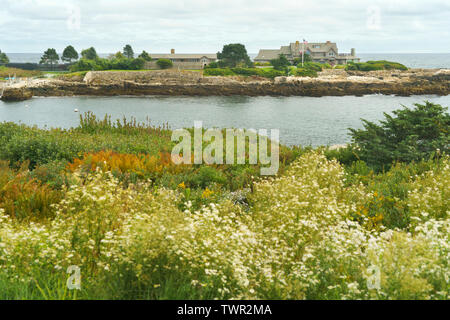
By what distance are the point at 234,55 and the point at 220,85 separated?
19747 mm

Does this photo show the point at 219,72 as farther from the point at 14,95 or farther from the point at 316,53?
the point at 316,53

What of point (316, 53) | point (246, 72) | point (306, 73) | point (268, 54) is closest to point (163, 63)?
point (246, 72)

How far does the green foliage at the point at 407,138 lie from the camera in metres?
11.8

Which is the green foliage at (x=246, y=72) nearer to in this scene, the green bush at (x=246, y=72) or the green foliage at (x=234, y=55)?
the green bush at (x=246, y=72)

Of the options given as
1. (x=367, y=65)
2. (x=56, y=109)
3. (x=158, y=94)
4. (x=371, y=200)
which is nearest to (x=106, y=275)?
(x=371, y=200)

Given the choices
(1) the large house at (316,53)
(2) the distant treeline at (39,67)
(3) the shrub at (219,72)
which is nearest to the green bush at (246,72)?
(3) the shrub at (219,72)

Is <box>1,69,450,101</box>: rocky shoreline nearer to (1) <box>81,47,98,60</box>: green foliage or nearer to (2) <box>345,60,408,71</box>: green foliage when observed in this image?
(2) <box>345,60,408,71</box>: green foliage

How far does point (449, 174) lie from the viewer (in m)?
7.54

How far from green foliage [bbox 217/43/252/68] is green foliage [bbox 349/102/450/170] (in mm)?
77442

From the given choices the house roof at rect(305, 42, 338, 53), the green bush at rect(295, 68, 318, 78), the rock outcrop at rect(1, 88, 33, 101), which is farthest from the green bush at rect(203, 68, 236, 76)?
the house roof at rect(305, 42, 338, 53)

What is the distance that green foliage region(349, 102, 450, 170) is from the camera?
11.8m

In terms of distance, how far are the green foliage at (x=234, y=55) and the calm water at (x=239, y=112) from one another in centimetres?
2826
